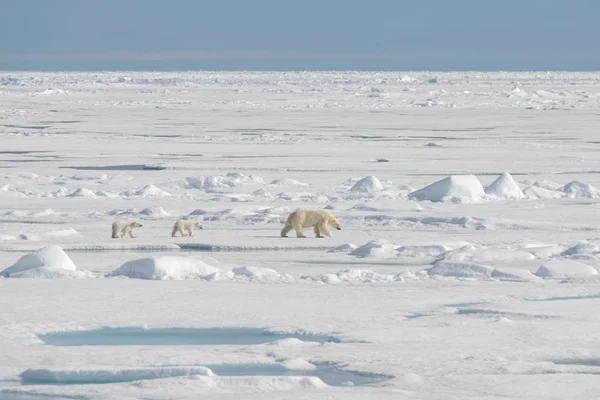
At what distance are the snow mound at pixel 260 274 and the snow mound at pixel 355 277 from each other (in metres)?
0.15

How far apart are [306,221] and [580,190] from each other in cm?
439

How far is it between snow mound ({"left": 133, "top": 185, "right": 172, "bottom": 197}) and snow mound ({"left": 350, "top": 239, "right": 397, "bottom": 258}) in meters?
4.43

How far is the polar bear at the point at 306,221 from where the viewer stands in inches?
368

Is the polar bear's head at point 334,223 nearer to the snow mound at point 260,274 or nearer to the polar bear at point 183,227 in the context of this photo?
the polar bear at point 183,227

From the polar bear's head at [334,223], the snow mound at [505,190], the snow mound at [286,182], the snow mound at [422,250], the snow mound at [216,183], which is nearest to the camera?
the snow mound at [422,250]

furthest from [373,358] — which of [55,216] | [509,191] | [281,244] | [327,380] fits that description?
[509,191]

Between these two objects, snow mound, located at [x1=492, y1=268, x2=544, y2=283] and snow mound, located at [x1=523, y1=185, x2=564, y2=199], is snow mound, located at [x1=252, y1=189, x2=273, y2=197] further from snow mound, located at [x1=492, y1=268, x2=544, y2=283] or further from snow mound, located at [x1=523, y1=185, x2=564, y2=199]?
snow mound, located at [x1=492, y1=268, x2=544, y2=283]

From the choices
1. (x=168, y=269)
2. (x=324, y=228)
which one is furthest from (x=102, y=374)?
(x=324, y=228)

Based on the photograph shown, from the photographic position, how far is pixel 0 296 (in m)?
6.54

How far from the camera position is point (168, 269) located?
736cm

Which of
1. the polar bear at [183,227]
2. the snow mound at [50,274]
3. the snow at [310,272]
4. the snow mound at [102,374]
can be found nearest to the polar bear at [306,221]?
the snow at [310,272]

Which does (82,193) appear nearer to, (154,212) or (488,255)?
(154,212)

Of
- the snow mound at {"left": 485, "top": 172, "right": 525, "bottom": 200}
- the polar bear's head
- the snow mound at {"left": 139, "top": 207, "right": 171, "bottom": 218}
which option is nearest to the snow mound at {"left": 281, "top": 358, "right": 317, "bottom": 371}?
the polar bear's head

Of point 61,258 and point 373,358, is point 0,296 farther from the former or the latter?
point 373,358
